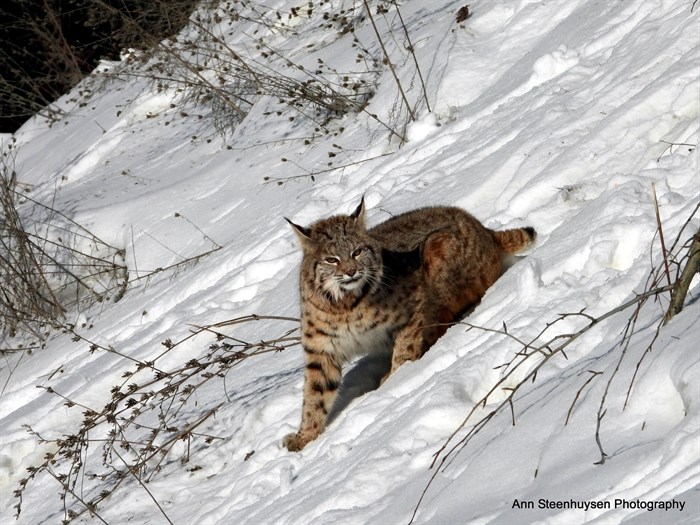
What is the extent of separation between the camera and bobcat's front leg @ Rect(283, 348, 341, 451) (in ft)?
15.9

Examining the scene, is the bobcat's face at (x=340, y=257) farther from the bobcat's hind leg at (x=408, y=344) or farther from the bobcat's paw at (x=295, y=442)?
the bobcat's paw at (x=295, y=442)

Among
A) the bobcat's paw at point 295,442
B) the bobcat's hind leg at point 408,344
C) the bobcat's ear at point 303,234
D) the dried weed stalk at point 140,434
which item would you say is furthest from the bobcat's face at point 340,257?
the bobcat's paw at point 295,442

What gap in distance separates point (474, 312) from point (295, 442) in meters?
1.04

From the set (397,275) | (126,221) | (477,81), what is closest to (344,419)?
(397,275)

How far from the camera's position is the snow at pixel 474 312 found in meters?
3.15

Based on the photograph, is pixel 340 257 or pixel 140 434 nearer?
pixel 340 257

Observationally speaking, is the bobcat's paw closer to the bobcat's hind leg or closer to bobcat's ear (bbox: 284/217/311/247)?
the bobcat's hind leg

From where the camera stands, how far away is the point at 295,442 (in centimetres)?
483

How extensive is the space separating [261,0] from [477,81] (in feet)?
17.7

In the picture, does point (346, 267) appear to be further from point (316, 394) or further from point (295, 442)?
point (295, 442)

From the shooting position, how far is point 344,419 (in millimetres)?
4766

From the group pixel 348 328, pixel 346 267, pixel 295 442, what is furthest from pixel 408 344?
pixel 295 442

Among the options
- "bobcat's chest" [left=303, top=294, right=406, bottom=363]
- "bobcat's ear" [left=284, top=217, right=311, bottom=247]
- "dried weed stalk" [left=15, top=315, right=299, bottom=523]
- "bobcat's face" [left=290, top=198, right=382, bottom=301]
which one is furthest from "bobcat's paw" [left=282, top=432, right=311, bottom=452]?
"bobcat's ear" [left=284, top=217, right=311, bottom=247]

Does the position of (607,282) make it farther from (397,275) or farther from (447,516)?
(447,516)
